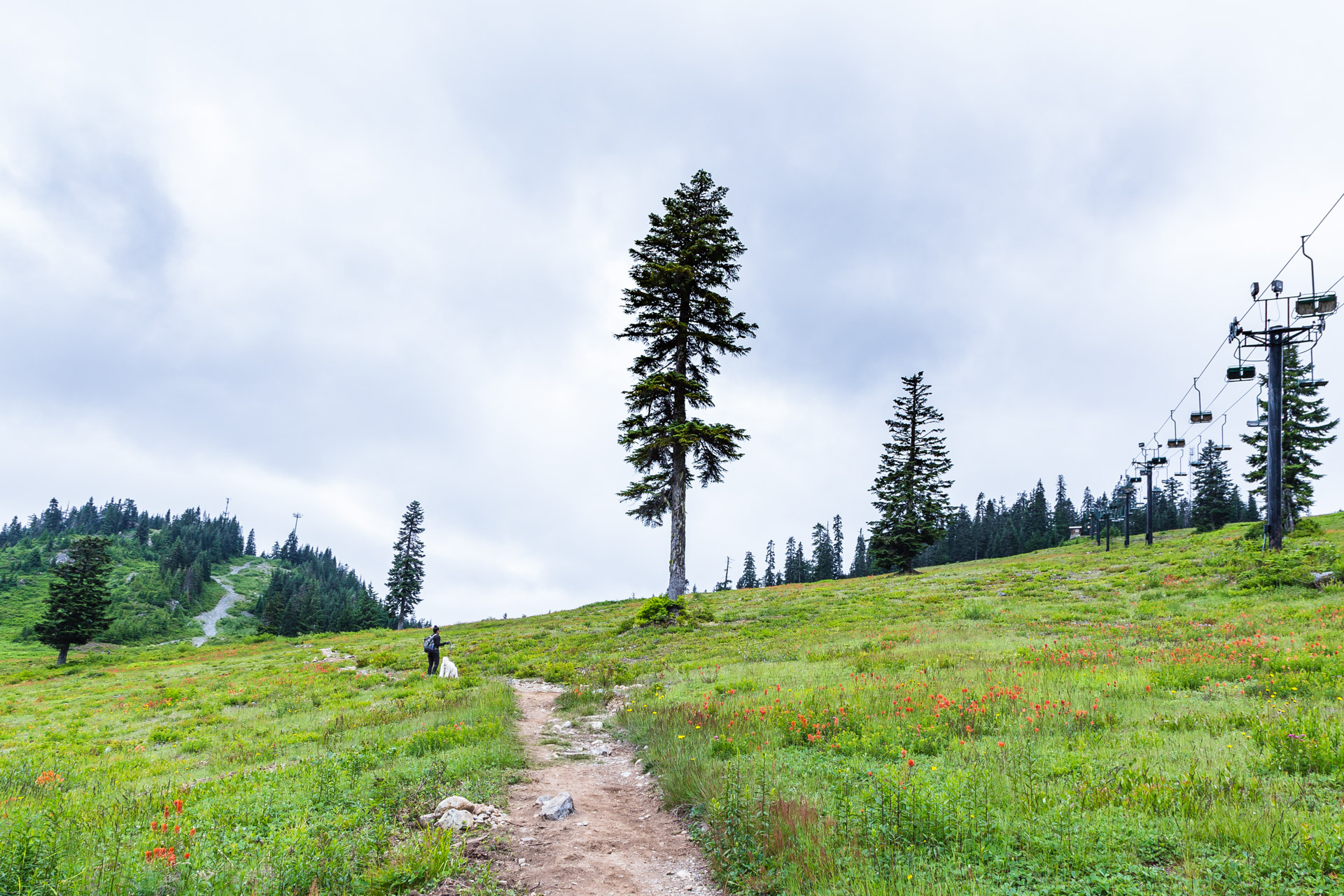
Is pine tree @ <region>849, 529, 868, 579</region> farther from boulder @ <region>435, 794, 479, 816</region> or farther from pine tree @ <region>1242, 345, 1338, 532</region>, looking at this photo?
boulder @ <region>435, 794, 479, 816</region>

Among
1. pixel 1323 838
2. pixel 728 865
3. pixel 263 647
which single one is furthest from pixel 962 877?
pixel 263 647

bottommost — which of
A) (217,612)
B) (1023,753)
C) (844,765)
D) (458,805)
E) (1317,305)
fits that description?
(217,612)

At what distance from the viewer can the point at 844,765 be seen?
6941mm

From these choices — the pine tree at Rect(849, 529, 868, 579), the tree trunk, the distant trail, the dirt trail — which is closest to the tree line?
the tree trunk

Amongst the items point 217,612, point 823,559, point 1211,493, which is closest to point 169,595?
point 217,612

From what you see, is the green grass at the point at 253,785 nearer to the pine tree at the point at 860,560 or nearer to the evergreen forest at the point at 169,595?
the evergreen forest at the point at 169,595

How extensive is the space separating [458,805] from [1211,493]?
336 ft

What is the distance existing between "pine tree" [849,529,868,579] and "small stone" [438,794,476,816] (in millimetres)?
123034

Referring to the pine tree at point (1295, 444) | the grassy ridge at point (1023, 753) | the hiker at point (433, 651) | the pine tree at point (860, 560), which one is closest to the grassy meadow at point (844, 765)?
the grassy ridge at point (1023, 753)

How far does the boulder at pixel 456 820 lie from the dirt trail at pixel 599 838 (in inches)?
18.9

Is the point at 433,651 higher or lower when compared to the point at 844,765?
lower

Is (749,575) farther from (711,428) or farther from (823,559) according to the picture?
(711,428)

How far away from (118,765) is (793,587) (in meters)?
38.4

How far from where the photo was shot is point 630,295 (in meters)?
29.2
